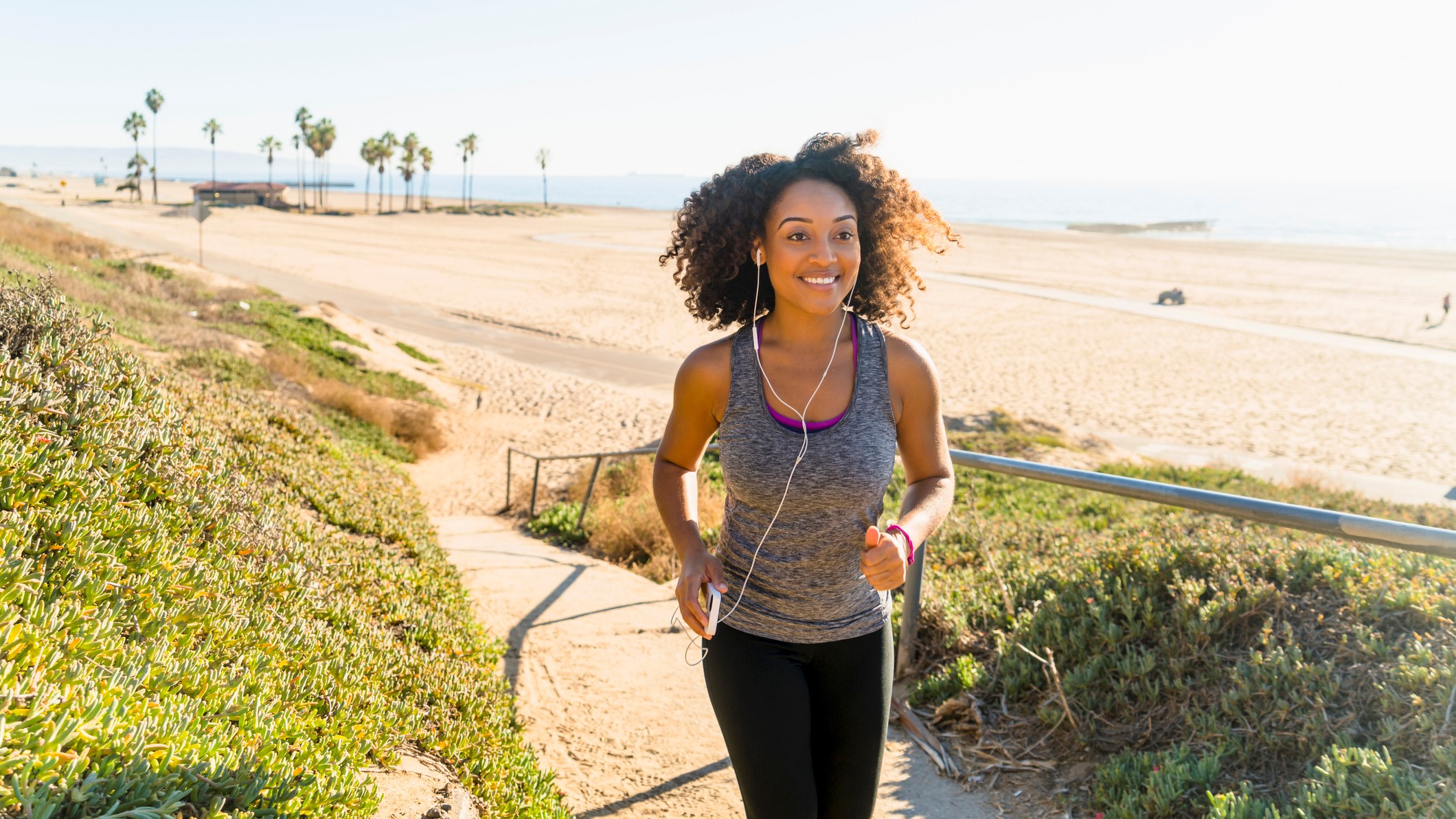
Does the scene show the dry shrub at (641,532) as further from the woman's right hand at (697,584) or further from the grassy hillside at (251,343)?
the woman's right hand at (697,584)

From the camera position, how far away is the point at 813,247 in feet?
8.12

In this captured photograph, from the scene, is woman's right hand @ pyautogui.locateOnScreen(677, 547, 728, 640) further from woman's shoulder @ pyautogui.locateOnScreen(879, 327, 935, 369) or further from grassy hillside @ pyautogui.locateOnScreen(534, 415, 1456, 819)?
grassy hillside @ pyautogui.locateOnScreen(534, 415, 1456, 819)

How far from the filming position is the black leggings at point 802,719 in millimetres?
2230

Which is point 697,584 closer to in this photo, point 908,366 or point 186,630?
point 908,366

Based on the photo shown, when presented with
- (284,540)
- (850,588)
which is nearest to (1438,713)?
(850,588)

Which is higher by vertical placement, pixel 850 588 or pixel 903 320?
pixel 903 320

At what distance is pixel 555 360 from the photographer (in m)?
23.6

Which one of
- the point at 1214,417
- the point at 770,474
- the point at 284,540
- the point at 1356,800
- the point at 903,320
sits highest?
the point at 903,320

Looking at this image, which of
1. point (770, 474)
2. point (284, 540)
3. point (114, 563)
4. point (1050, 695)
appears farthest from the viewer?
point (1050, 695)

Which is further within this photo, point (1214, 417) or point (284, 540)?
point (1214, 417)

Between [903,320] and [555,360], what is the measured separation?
2122 centimetres

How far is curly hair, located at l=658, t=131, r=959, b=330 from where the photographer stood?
103 inches

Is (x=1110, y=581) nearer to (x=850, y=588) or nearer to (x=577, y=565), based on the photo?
(x=850, y=588)

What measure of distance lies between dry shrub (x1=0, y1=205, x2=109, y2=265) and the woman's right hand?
55.7 feet
